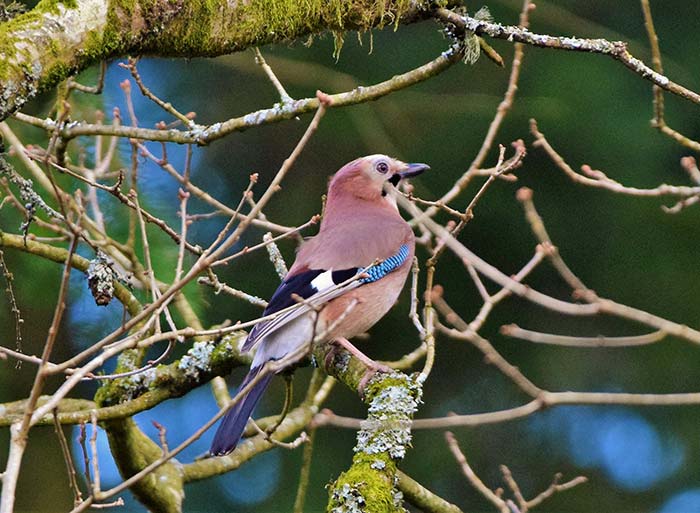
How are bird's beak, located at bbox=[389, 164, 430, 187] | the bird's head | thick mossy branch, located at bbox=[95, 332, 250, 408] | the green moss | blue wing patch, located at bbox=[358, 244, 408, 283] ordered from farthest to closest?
1. the bird's head
2. bird's beak, located at bbox=[389, 164, 430, 187]
3. blue wing patch, located at bbox=[358, 244, 408, 283]
4. thick mossy branch, located at bbox=[95, 332, 250, 408]
5. the green moss

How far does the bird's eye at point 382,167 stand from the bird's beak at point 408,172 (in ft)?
0.15

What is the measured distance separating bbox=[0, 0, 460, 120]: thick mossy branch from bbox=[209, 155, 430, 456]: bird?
2.63ft

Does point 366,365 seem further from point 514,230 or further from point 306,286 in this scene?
point 514,230

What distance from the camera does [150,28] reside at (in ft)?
10.5

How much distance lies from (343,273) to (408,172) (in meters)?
0.78

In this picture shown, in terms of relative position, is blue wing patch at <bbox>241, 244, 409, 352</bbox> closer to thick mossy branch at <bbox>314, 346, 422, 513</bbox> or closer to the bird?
the bird

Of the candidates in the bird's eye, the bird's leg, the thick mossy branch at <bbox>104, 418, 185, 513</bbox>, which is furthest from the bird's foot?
the bird's eye

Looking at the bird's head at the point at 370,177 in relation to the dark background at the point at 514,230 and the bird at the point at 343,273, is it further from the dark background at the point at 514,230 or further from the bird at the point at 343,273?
the dark background at the point at 514,230

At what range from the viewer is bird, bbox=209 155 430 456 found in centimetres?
391

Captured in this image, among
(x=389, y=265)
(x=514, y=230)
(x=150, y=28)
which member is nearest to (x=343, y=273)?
(x=389, y=265)

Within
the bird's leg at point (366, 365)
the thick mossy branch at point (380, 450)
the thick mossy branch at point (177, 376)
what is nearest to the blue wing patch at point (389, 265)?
the bird's leg at point (366, 365)

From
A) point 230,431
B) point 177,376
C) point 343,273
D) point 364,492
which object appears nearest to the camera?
point 364,492

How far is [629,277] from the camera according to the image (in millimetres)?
7656

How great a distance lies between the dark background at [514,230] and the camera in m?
7.31
